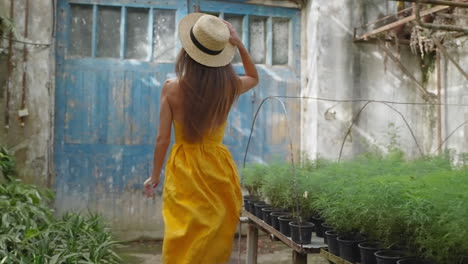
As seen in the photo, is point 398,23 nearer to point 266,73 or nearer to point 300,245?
point 266,73

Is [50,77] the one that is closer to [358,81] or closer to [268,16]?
[268,16]

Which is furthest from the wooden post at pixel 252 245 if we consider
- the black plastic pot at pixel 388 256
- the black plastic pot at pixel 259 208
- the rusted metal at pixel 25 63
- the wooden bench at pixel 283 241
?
the rusted metal at pixel 25 63

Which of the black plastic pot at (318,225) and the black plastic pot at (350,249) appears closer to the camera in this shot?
the black plastic pot at (350,249)

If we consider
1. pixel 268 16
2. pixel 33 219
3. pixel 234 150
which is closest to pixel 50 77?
pixel 33 219

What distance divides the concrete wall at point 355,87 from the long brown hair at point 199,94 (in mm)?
3524

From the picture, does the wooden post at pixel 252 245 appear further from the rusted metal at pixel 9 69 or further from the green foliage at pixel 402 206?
the rusted metal at pixel 9 69

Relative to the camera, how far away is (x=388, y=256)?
7.43ft

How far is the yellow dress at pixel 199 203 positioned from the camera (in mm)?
2211

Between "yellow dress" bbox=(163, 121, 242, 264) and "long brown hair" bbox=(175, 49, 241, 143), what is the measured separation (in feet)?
0.21

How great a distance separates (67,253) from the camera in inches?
141

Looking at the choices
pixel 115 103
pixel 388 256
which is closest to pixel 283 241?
pixel 388 256

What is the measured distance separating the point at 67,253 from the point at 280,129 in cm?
318

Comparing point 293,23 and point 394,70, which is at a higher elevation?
point 293,23

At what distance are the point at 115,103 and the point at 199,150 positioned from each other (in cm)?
344
